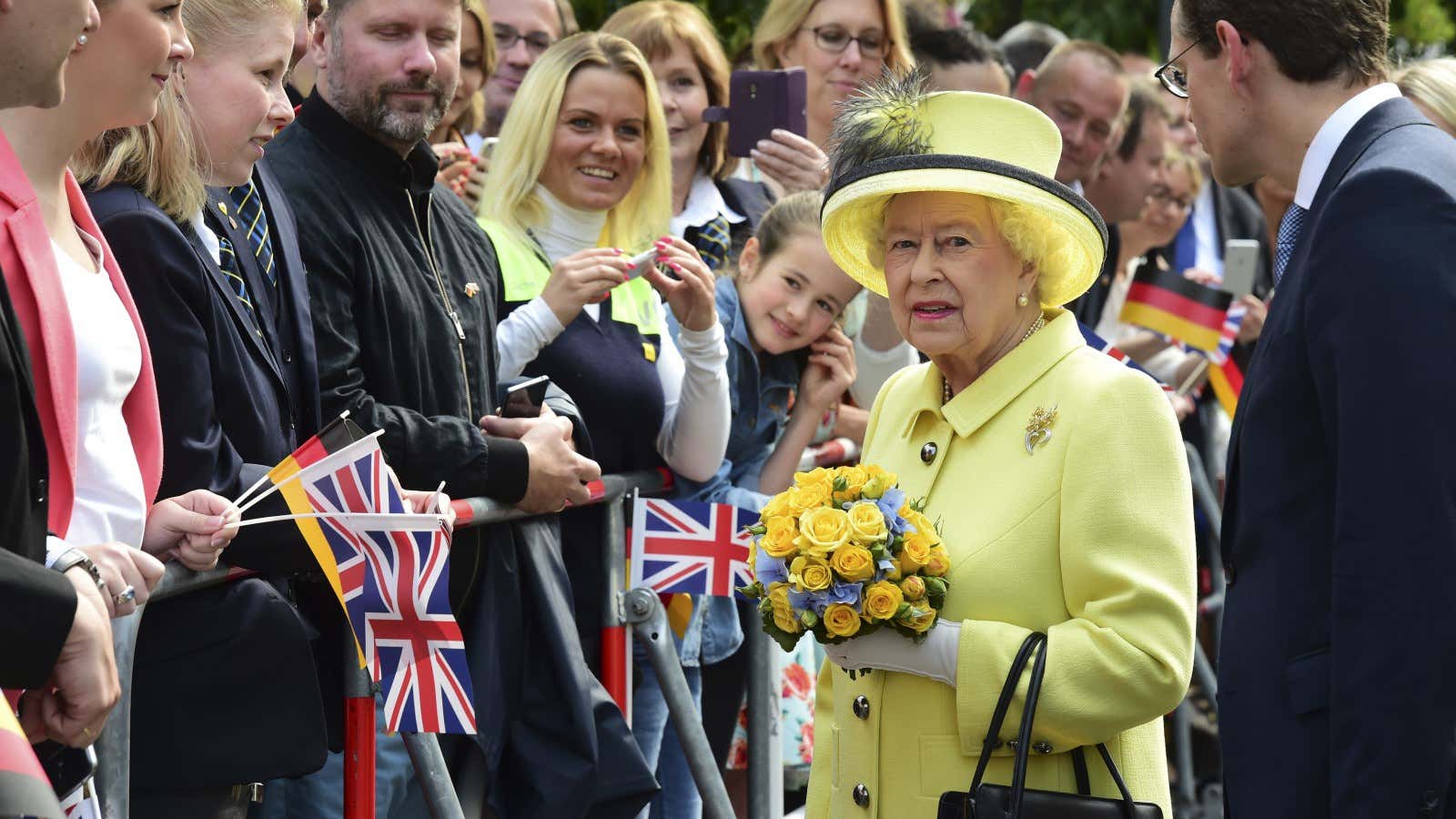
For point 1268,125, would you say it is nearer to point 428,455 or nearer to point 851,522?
point 851,522

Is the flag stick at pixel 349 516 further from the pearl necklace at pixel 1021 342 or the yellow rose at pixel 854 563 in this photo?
the pearl necklace at pixel 1021 342

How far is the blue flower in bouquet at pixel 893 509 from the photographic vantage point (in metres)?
3.34

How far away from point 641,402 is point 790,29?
239 cm

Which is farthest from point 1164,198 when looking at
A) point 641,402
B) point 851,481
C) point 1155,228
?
point 851,481

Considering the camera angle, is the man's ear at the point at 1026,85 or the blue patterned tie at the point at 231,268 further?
the man's ear at the point at 1026,85

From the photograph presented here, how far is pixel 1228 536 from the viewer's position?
3.23 m

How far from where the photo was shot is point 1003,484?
3.46 m

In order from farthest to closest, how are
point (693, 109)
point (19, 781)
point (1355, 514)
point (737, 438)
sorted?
1. point (693, 109)
2. point (737, 438)
3. point (1355, 514)
4. point (19, 781)

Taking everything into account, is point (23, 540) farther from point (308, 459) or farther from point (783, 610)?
point (783, 610)

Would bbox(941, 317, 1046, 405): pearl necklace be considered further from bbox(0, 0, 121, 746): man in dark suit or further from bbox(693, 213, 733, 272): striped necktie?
bbox(693, 213, 733, 272): striped necktie

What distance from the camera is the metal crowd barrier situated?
369cm

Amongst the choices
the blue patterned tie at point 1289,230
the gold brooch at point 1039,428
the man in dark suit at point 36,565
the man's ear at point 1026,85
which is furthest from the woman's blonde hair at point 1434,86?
the man in dark suit at point 36,565

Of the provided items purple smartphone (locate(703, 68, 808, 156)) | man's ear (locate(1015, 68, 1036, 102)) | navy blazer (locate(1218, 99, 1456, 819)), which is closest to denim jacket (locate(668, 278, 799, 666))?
purple smartphone (locate(703, 68, 808, 156))

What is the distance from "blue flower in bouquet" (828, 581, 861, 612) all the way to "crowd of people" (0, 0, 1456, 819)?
0.14 metres
